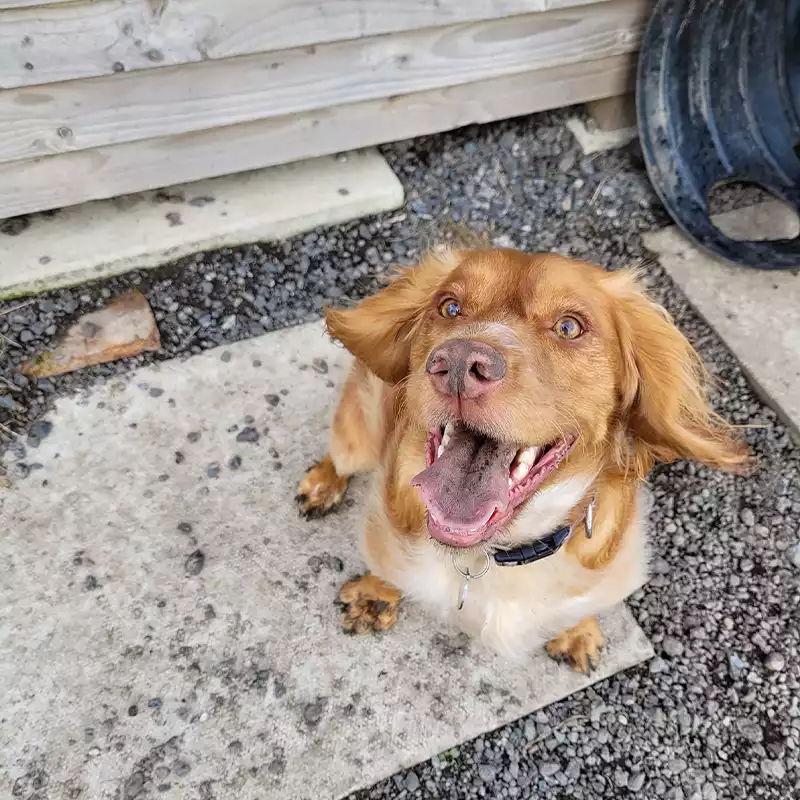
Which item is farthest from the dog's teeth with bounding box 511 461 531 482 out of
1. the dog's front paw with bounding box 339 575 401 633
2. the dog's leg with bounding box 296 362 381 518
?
the dog's front paw with bounding box 339 575 401 633

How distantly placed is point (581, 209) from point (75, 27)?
2.15m

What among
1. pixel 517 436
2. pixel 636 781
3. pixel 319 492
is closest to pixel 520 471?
pixel 517 436

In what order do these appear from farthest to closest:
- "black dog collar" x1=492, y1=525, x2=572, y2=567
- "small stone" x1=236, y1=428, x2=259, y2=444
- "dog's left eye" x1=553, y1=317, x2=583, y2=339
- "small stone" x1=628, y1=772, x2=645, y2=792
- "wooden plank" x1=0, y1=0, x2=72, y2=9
→ "small stone" x1=236, y1=428, x2=259, y2=444 < "wooden plank" x1=0, y1=0, x2=72, y2=9 < "small stone" x1=628, y1=772, x2=645, y2=792 < "black dog collar" x1=492, y1=525, x2=572, y2=567 < "dog's left eye" x1=553, y1=317, x2=583, y2=339

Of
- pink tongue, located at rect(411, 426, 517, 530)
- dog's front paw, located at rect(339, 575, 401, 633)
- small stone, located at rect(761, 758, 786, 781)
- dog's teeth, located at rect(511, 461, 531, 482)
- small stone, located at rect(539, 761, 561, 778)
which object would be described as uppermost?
pink tongue, located at rect(411, 426, 517, 530)

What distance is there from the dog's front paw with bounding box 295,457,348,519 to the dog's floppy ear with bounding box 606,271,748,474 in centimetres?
108

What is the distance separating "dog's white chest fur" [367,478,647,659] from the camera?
204 centimetres

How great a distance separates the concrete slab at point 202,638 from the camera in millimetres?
2188

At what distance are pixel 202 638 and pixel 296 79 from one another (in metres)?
2.04

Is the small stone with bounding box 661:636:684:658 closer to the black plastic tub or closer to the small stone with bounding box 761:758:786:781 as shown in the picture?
the small stone with bounding box 761:758:786:781

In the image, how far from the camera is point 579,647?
2373 mm

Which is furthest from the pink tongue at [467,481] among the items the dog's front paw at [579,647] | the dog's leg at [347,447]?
the dog's front paw at [579,647]

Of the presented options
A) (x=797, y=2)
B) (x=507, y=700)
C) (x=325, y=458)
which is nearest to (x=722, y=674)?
(x=507, y=700)

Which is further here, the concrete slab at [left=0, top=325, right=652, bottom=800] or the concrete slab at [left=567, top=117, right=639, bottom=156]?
the concrete slab at [left=567, top=117, right=639, bottom=156]

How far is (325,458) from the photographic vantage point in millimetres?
2670
